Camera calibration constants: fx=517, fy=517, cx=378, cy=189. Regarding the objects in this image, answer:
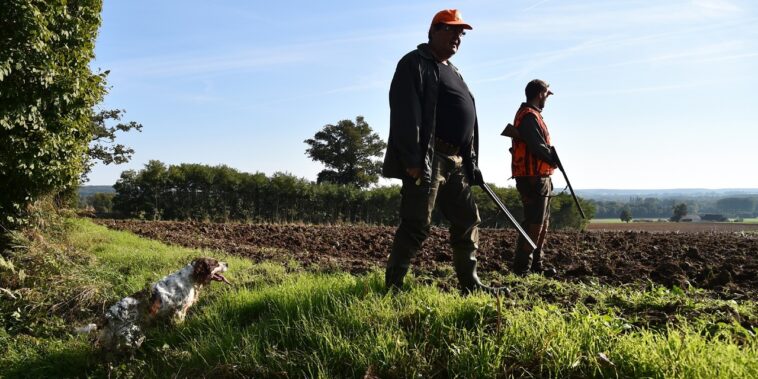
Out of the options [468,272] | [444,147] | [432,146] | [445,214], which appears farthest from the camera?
[445,214]

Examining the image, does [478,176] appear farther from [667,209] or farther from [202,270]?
[667,209]

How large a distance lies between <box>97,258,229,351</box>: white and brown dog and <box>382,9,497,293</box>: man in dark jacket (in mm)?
1606

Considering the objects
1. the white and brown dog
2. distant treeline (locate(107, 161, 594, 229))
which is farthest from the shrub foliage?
distant treeline (locate(107, 161, 594, 229))

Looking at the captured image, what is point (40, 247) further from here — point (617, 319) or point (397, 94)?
point (617, 319)

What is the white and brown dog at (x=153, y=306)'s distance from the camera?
151 inches

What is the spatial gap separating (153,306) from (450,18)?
3.23 metres

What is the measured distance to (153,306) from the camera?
4.05m

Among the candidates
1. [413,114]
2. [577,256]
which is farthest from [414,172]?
[577,256]

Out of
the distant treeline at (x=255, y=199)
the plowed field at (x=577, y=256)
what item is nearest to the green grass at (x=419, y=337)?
the plowed field at (x=577, y=256)

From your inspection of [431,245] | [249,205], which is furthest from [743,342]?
[249,205]

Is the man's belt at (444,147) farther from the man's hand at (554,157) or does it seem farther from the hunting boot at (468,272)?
the man's hand at (554,157)

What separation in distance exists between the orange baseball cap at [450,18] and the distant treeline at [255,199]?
17746 mm

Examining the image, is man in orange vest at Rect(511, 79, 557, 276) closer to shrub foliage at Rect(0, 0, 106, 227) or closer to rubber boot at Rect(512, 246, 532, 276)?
rubber boot at Rect(512, 246, 532, 276)

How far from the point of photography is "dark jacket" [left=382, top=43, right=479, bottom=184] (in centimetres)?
377
